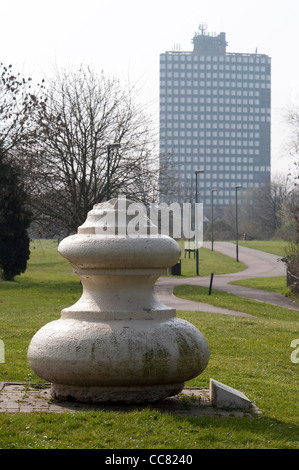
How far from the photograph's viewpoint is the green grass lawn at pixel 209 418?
570 cm

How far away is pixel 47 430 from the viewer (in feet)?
19.3

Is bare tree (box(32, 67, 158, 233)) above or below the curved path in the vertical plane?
above

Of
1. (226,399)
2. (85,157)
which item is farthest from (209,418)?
(85,157)

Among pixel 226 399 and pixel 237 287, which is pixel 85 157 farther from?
pixel 226 399

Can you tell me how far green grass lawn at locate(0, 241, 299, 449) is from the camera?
18.7 ft

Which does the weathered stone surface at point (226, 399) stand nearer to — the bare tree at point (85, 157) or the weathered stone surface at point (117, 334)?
the weathered stone surface at point (117, 334)

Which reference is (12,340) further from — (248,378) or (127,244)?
(127,244)

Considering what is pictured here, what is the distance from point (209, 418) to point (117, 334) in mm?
1188

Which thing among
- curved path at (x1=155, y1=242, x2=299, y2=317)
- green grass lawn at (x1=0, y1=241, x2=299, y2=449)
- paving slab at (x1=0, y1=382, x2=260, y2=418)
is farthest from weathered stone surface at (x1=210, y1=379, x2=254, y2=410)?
curved path at (x1=155, y1=242, x2=299, y2=317)

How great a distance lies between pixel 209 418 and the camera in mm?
6523

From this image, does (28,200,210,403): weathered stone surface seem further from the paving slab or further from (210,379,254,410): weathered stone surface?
(210,379,254,410): weathered stone surface

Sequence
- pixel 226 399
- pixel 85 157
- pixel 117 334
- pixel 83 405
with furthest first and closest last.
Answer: pixel 85 157, pixel 226 399, pixel 83 405, pixel 117 334

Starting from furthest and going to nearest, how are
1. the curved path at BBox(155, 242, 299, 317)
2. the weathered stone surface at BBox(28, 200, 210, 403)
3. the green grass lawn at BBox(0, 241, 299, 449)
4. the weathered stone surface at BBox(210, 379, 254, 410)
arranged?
the curved path at BBox(155, 242, 299, 317)
the weathered stone surface at BBox(210, 379, 254, 410)
the weathered stone surface at BBox(28, 200, 210, 403)
the green grass lawn at BBox(0, 241, 299, 449)

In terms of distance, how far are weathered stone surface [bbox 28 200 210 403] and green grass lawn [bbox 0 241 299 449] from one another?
0.41 meters
